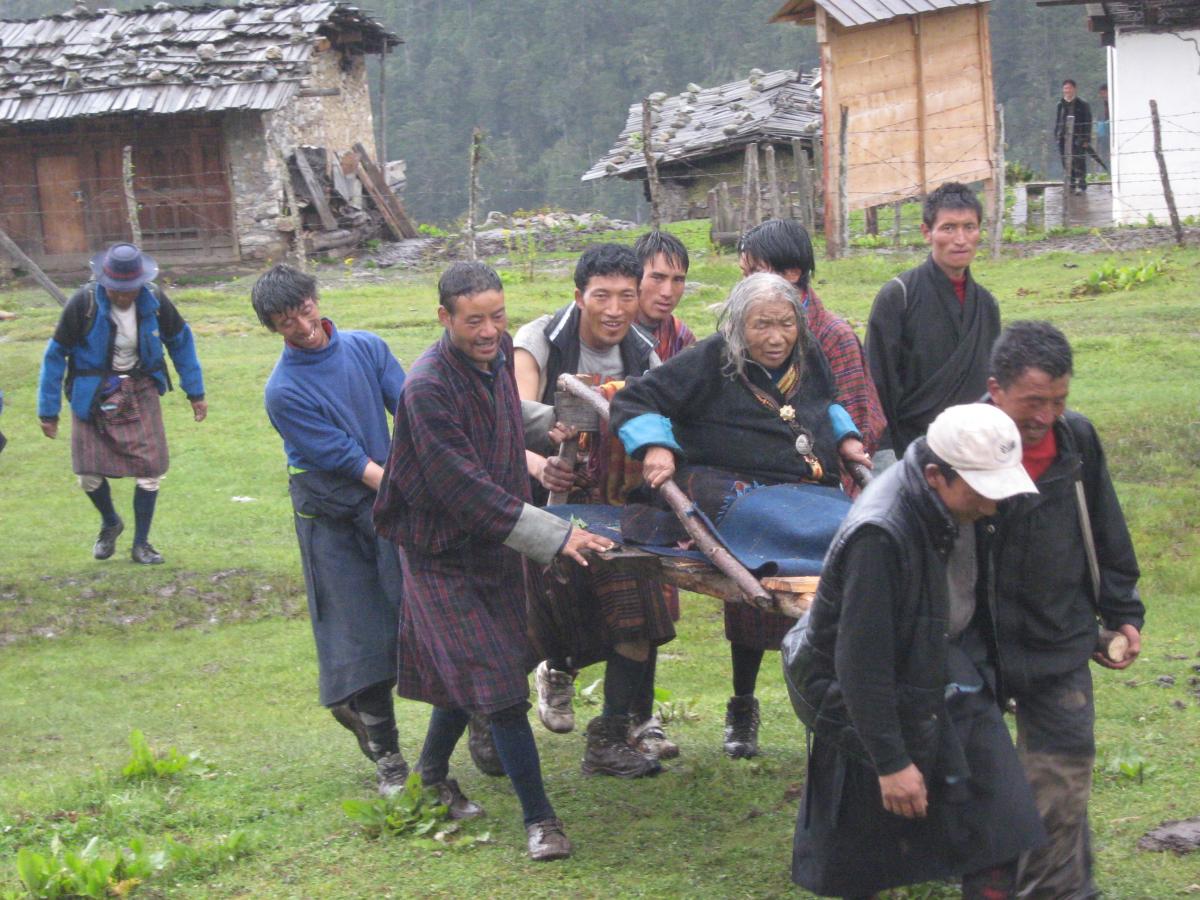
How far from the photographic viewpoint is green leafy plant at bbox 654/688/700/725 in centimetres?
605

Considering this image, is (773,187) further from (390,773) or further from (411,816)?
(411,816)

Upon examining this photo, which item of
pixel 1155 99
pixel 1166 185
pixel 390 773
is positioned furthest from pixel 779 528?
pixel 1155 99

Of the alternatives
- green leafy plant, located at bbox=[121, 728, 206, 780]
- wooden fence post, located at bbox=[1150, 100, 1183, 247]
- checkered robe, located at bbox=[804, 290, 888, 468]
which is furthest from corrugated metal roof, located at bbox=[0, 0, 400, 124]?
checkered robe, located at bbox=[804, 290, 888, 468]

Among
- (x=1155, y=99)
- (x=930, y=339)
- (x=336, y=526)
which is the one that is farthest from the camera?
A: (x=1155, y=99)

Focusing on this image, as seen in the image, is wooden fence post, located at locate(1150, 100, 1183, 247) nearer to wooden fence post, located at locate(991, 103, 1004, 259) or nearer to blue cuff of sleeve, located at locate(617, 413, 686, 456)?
wooden fence post, located at locate(991, 103, 1004, 259)

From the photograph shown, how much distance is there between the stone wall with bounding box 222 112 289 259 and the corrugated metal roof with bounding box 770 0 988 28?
905 cm

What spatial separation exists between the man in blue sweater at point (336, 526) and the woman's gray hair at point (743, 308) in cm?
142

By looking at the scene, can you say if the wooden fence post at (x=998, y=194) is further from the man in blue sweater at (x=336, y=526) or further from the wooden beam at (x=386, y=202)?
the man in blue sweater at (x=336, y=526)

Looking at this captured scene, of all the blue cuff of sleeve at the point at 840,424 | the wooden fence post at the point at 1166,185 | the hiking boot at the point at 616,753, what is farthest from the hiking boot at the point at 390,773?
the wooden fence post at the point at 1166,185

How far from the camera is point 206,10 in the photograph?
25.8 m

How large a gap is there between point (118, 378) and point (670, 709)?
14.5 feet

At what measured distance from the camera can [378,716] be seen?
5367 mm

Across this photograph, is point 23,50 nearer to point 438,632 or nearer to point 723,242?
point 723,242

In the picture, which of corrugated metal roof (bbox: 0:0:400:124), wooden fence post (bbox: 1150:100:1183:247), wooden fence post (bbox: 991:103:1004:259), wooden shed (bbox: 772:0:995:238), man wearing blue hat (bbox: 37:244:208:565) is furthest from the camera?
corrugated metal roof (bbox: 0:0:400:124)
